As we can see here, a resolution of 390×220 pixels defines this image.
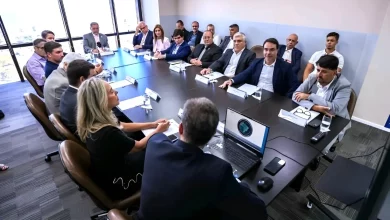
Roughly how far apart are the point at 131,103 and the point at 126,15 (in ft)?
17.1

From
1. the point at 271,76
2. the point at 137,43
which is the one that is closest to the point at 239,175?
the point at 271,76

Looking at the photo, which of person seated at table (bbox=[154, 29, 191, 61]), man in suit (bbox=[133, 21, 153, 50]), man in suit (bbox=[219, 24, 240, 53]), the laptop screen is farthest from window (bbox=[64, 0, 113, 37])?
the laptop screen

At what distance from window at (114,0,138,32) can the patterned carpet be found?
4.05 meters

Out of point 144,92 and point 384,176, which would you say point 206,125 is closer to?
point 384,176

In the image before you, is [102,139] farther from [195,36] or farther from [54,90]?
[195,36]

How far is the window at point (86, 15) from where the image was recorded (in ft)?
17.2

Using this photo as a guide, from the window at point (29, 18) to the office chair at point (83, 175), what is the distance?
499 centimetres

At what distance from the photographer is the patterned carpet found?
6.02ft

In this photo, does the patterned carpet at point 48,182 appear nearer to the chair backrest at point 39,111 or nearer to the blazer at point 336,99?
the chair backrest at point 39,111

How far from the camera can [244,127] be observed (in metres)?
1.38

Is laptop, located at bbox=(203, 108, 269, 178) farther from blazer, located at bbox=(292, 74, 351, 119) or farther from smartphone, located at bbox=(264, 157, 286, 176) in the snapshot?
blazer, located at bbox=(292, 74, 351, 119)

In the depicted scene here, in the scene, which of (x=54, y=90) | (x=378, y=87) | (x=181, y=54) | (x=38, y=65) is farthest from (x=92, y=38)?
(x=378, y=87)

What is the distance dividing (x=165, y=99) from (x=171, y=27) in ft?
16.5

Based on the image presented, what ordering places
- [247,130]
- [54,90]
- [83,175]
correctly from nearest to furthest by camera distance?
[83,175] → [247,130] → [54,90]
